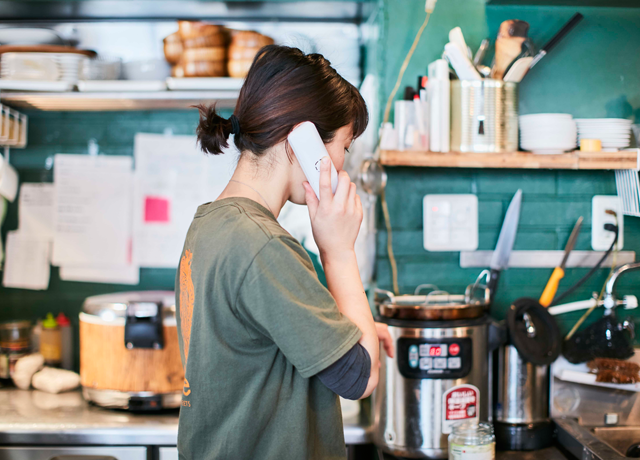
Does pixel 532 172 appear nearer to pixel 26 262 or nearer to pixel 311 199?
pixel 311 199

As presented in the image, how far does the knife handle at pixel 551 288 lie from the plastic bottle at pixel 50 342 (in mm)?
1602

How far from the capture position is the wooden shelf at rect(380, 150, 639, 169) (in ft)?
4.79

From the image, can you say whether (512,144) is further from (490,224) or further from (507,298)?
(507,298)

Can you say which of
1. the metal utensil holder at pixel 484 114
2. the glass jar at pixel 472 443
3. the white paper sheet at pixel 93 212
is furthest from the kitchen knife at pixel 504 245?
the white paper sheet at pixel 93 212

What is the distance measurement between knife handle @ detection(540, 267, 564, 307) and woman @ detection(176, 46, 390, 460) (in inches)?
34.6

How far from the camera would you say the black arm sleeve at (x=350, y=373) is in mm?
761

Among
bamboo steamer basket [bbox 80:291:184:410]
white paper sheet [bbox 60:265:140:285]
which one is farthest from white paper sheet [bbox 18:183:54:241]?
bamboo steamer basket [bbox 80:291:184:410]

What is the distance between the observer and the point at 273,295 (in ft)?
2.38

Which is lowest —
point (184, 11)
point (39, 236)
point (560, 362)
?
point (560, 362)

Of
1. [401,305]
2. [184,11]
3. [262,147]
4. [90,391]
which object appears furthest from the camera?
[184,11]

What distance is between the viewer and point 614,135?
5.06 feet

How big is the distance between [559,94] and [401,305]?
0.84 m

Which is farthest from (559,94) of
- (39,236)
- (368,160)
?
(39,236)

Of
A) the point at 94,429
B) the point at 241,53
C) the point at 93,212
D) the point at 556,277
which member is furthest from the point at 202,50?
the point at 556,277
